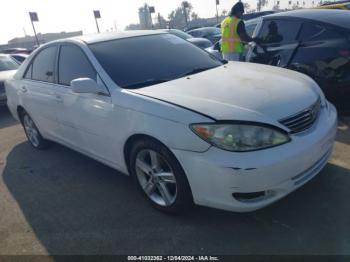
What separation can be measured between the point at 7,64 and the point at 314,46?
27.9 ft

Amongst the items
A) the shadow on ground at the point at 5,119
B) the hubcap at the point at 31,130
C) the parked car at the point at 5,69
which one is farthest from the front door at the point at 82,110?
the parked car at the point at 5,69

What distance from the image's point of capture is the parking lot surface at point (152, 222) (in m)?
2.70

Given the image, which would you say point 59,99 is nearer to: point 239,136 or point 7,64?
point 239,136

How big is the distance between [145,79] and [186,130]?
3.28ft

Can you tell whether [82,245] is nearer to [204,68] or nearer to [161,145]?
[161,145]

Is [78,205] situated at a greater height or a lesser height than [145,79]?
lesser

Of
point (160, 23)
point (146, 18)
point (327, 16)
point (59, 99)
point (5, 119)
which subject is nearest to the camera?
point (59, 99)

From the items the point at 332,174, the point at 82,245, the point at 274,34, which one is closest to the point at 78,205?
the point at 82,245

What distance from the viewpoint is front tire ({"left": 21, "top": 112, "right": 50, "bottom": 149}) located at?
5270 mm

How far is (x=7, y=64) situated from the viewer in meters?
10.0

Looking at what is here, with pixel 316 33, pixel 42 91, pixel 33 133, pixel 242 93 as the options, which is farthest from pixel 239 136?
pixel 33 133

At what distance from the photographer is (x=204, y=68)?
3.83 meters

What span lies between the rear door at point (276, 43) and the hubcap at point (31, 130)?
3.56 m

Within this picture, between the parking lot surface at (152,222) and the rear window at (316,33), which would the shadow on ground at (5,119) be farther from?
the rear window at (316,33)
